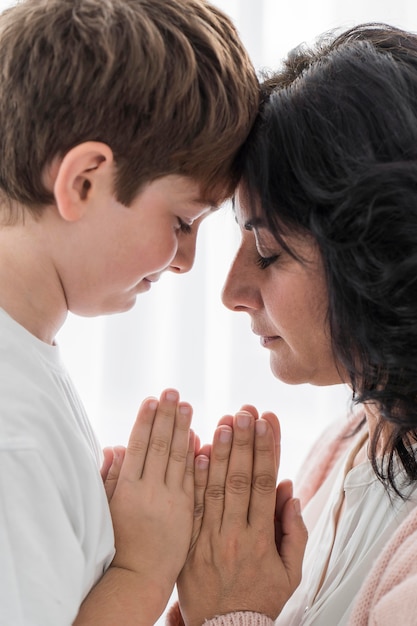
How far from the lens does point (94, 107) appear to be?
94 cm

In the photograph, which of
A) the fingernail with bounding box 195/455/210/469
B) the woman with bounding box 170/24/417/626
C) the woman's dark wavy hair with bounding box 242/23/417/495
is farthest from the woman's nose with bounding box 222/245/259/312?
the fingernail with bounding box 195/455/210/469

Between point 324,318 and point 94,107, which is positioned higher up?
point 94,107

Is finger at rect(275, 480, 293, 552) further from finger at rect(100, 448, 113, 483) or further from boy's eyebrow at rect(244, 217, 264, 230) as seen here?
Answer: boy's eyebrow at rect(244, 217, 264, 230)

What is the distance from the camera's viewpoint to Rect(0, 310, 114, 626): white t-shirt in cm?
88

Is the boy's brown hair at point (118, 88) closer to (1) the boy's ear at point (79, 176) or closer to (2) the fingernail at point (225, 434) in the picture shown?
(1) the boy's ear at point (79, 176)

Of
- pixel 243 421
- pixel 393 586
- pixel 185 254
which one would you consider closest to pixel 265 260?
pixel 185 254

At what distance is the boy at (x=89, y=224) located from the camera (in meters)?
0.91

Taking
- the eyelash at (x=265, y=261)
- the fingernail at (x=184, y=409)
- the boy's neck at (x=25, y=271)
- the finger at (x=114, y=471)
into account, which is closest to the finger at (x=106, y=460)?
the finger at (x=114, y=471)

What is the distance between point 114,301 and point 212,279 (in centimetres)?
102

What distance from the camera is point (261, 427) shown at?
3.88 ft

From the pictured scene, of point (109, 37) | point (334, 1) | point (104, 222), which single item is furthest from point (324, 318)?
point (334, 1)

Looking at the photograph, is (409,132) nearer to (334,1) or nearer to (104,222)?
(104,222)

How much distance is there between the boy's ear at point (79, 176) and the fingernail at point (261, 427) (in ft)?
1.28

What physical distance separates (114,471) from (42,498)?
0.23 m
